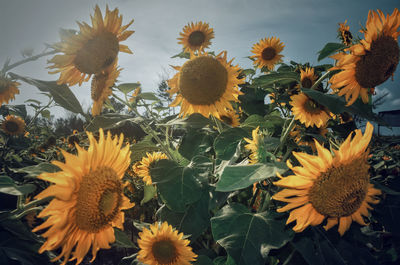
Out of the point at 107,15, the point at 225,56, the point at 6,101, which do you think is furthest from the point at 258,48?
the point at 6,101

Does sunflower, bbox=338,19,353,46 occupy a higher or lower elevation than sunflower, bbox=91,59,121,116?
higher

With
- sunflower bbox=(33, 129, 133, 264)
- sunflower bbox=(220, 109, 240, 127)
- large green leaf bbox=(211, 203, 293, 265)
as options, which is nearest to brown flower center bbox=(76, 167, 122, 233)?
sunflower bbox=(33, 129, 133, 264)

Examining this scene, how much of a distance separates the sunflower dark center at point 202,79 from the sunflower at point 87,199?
0.49 meters

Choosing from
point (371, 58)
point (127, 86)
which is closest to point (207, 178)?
point (127, 86)

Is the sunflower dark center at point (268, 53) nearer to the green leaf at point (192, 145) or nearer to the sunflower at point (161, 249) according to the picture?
the green leaf at point (192, 145)

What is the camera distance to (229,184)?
0.62 m

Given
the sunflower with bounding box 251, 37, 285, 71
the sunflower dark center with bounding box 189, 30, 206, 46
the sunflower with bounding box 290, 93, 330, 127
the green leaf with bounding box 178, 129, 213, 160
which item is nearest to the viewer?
the green leaf with bounding box 178, 129, 213, 160

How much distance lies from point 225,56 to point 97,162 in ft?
2.61

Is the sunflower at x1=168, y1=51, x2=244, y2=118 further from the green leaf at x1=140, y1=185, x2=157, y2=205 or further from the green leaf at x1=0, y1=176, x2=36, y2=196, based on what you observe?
the green leaf at x1=0, y1=176, x2=36, y2=196

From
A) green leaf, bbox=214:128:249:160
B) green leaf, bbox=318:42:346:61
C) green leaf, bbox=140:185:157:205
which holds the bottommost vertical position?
green leaf, bbox=140:185:157:205

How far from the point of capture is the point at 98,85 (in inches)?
39.4

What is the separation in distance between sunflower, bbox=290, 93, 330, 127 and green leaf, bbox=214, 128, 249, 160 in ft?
1.50

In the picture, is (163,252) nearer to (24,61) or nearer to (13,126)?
(24,61)

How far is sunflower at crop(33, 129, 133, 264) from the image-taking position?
653mm
